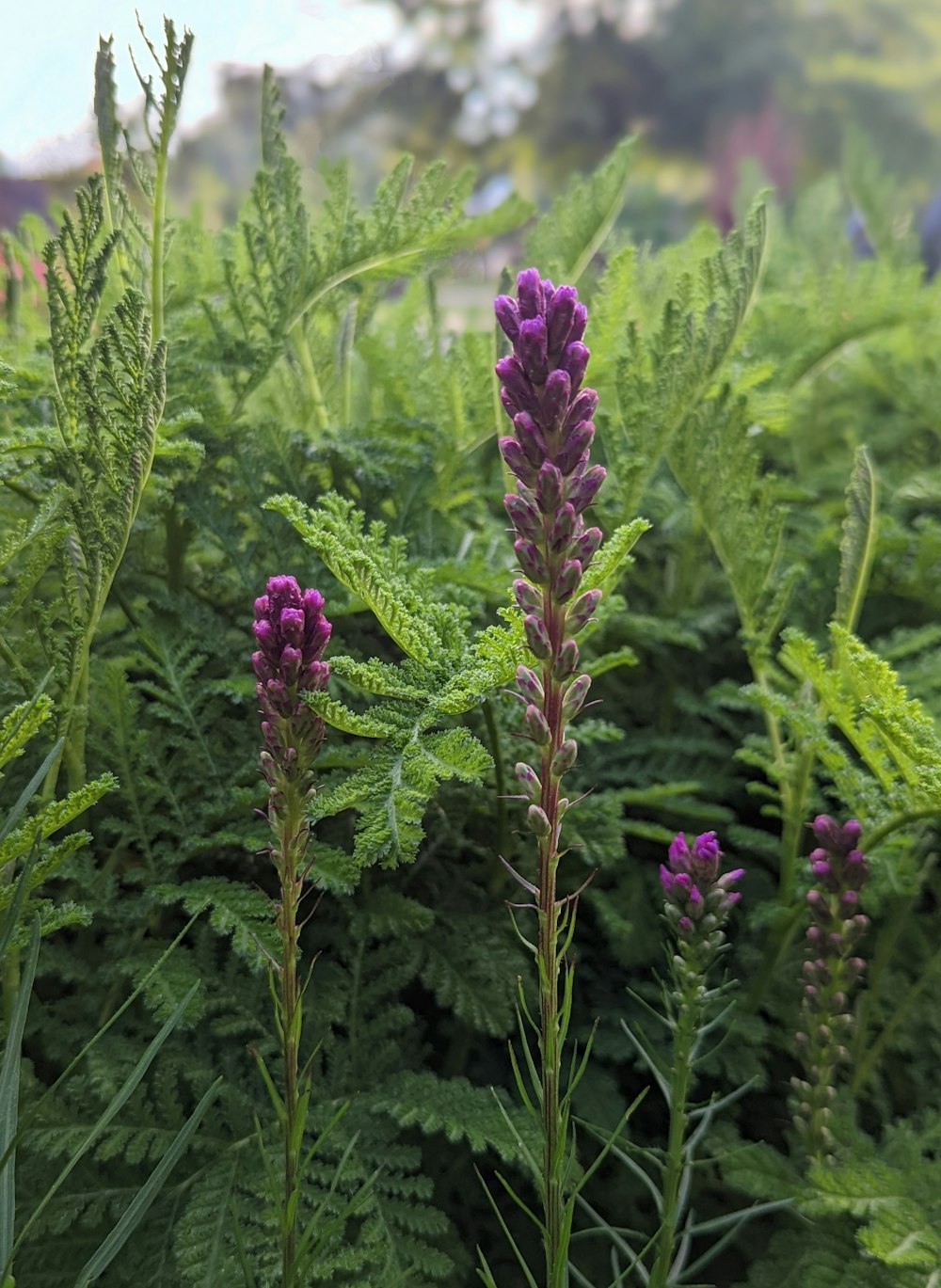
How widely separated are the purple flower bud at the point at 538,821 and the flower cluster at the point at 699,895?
0.16 meters

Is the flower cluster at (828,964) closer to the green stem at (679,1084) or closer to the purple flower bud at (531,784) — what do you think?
the green stem at (679,1084)

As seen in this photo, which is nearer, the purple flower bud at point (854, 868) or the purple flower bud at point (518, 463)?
the purple flower bud at point (518, 463)

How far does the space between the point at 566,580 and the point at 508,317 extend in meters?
0.14

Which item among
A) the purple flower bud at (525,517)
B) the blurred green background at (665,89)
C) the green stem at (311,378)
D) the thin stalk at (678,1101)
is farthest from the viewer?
the blurred green background at (665,89)

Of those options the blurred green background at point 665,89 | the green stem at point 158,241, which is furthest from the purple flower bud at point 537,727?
the blurred green background at point 665,89

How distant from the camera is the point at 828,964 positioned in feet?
2.28

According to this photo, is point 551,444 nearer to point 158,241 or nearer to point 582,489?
point 582,489

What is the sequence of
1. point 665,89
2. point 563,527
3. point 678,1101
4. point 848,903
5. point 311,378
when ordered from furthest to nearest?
1. point 665,89
2. point 311,378
3. point 848,903
4. point 678,1101
5. point 563,527

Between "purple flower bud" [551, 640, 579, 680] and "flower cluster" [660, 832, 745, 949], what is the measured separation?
0.65 ft

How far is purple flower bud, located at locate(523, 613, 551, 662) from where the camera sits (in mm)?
441

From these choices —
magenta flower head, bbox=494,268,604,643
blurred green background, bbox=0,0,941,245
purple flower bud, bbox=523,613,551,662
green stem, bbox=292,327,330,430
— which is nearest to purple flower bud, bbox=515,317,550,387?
magenta flower head, bbox=494,268,604,643

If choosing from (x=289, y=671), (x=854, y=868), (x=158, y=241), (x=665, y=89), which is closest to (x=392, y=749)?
(x=289, y=671)

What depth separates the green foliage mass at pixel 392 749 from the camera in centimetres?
61

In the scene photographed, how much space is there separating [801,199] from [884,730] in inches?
71.9
